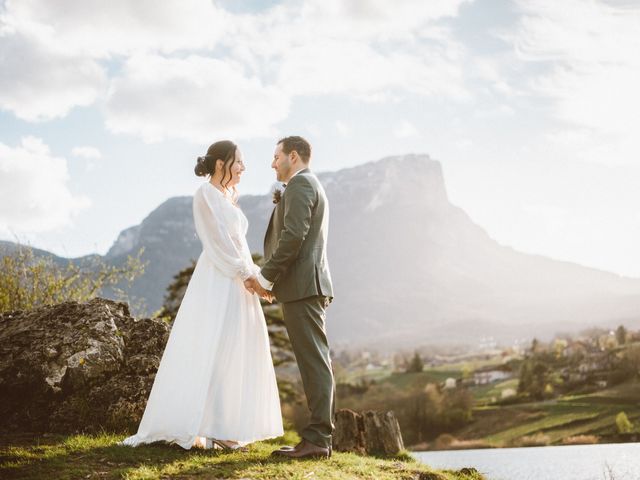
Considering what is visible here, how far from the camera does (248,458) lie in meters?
5.81

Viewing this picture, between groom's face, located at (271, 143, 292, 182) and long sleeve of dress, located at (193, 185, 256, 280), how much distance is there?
2.06 ft

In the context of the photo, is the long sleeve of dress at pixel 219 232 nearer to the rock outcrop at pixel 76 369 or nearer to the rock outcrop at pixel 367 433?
the rock outcrop at pixel 76 369

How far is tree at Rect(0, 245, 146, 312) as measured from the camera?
11.9 m

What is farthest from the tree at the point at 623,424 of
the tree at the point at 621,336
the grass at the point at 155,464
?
the grass at the point at 155,464

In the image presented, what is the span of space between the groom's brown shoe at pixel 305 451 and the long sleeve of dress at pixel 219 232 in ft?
5.86

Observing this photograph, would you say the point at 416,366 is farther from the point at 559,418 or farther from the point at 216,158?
the point at 216,158

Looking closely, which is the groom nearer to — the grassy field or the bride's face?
the bride's face

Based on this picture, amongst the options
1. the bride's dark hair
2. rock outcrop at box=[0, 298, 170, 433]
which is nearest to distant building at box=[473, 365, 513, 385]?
rock outcrop at box=[0, 298, 170, 433]

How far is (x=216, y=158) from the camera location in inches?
256

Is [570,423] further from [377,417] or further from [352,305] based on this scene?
[352,305]

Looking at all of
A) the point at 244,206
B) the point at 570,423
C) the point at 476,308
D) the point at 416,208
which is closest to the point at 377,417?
the point at 570,423

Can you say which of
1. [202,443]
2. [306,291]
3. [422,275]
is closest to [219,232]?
[306,291]

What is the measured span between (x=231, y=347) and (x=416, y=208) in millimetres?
169496

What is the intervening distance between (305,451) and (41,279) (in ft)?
29.0
